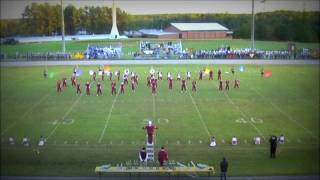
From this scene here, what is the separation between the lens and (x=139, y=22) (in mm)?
13008

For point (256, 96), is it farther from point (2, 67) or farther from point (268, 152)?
point (2, 67)

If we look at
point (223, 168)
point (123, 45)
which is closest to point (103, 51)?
point (123, 45)

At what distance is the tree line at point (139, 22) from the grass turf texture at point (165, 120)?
43.3 inches

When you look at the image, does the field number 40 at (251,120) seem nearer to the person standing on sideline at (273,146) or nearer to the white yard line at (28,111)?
the person standing on sideline at (273,146)

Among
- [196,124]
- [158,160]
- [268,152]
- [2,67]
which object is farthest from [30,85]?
[268,152]

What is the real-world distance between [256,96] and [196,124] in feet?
9.26

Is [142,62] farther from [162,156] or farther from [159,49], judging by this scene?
[162,156]

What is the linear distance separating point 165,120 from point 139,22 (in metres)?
2.19

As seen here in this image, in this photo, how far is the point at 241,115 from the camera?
1281 cm

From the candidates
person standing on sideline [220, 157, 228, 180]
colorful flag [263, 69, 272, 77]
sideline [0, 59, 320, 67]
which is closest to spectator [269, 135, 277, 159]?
person standing on sideline [220, 157, 228, 180]

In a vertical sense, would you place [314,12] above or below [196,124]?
above

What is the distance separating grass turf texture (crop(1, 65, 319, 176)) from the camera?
34.0 ft

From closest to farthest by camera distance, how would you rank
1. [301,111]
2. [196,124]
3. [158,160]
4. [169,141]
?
[158,160] → [169,141] → [196,124] → [301,111]

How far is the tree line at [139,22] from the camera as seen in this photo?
42.8ft
